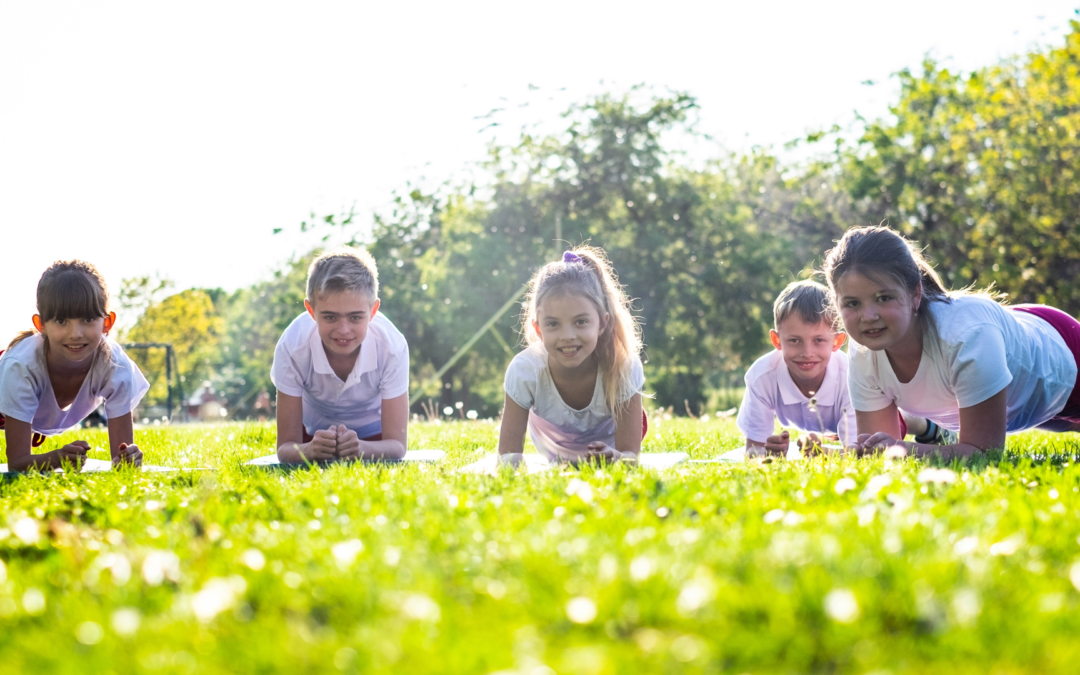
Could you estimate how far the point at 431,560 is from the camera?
204 cm

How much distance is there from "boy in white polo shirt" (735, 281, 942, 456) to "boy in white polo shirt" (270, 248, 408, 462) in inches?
92.5

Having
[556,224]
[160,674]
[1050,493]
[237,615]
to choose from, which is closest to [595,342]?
[1050,493]

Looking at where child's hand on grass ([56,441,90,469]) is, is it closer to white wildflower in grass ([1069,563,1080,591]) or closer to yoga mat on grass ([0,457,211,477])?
yoga mat on grass ([0,457,211,477])

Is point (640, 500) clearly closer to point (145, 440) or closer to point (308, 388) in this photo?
point (308, 388)

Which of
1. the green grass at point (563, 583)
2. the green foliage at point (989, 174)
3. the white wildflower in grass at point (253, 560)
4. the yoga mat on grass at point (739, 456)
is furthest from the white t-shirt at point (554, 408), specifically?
the green foliage at point (989, 174)

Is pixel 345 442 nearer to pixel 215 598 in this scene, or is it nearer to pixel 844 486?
pixel 844 486

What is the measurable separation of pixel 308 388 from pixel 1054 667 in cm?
510

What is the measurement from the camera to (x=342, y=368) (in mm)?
5781

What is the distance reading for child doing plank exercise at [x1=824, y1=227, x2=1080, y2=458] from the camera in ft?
13.9

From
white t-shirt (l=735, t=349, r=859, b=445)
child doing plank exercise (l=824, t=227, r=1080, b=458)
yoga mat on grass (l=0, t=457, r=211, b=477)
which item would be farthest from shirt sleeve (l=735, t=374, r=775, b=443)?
yoga mat on grass (l=0, t=457, r=211, b=477)

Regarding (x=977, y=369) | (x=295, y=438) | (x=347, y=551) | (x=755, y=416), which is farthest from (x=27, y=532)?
(x=755, y=416)

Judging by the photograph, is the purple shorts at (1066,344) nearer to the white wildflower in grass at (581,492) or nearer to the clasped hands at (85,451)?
the white wildflower in grass at (581,492)

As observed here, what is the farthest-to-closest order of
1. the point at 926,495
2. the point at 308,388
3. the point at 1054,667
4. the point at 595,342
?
the point at 308,388, the point at 595,342, the point at 926,495, the point at 1054,667

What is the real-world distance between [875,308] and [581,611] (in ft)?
10.5
